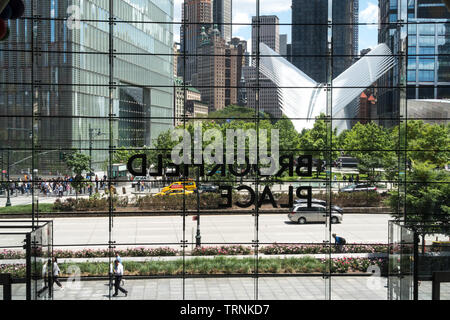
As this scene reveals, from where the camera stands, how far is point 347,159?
24344mm

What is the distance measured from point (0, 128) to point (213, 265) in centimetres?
1444

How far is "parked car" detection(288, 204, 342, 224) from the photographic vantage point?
1528 centimetres

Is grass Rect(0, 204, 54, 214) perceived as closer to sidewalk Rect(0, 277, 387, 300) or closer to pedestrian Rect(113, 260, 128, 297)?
sidewalk Rect(0, 277, 387, 300)

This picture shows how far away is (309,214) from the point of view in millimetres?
15914

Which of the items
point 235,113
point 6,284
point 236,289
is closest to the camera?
point 6,284

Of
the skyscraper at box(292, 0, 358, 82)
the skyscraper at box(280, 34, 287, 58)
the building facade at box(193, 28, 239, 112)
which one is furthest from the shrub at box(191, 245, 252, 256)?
the skyscraper at box(280, 34, 287, 58)

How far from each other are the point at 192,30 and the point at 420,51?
22600mm

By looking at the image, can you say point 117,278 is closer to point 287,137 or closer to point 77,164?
point 77,164

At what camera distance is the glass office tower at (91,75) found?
1552cm

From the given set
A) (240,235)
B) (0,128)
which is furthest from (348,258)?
(0,128)

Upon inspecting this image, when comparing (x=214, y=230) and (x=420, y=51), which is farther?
(x=420, y=51)

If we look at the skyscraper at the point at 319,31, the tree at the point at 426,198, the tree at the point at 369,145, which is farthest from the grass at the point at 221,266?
the tree at the point at 369,145

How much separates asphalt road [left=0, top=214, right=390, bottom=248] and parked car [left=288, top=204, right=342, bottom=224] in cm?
19

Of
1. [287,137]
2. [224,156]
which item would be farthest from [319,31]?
[287,137]
